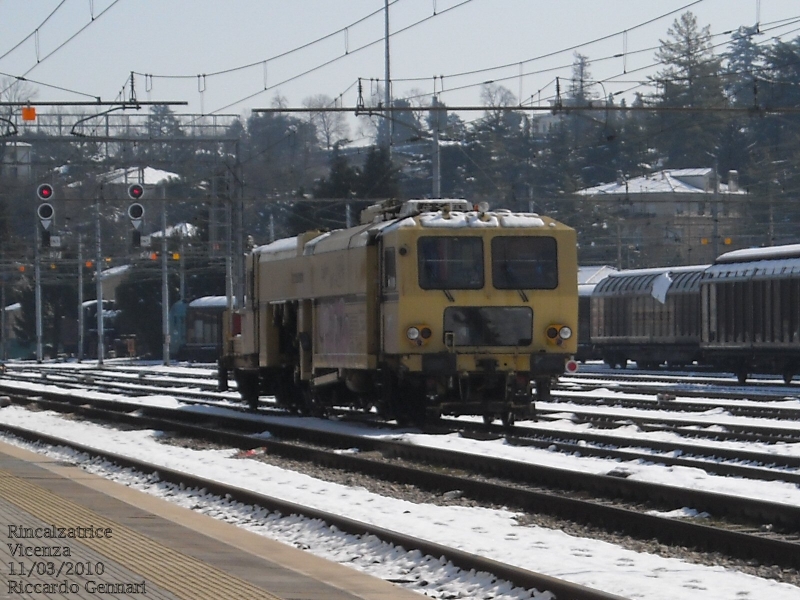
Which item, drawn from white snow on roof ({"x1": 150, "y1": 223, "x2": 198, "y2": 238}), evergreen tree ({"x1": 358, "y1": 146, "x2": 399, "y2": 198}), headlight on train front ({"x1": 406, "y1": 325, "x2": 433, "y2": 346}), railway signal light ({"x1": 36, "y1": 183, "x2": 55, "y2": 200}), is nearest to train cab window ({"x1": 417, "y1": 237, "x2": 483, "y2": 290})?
headlight on train front ({"x1": 406, "y1": 325, "x2": 433, "y2": 346})

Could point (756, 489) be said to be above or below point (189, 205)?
below

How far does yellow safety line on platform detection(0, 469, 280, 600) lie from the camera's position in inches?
317

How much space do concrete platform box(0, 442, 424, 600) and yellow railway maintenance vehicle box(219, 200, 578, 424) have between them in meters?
8.25

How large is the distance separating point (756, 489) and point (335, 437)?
7.92m

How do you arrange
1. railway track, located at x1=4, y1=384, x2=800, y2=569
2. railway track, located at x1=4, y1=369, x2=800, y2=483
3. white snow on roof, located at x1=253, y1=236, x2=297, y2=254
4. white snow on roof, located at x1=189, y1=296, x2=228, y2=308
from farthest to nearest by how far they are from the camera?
1. white snow on roof, located at x1=189, y1=296, x2=228, y2=308
2. white snow on roof, located at x1=253, y1=236, x2=297, y2=254
3. railway track, located at x1=4, y1=369, x2=800, y2=483
4. railway track, located at x1=4, y1=384, x2=800, y2=569

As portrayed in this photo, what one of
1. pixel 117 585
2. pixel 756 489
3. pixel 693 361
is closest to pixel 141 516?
pixel 117 585

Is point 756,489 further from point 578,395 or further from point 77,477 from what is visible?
point 578,395

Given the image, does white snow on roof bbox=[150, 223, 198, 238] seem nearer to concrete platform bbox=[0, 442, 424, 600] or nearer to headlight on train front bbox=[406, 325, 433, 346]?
headlight on train front bbox=[406, 325, 433, 346]

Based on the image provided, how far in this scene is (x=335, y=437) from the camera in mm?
19906

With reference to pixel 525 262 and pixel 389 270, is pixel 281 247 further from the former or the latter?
pixel 525 262

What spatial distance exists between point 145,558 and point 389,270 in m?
11.9

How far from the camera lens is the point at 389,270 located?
20719 millimetres

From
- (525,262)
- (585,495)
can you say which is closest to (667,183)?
(525,262)

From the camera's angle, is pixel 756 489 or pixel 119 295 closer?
pixel 756 489
